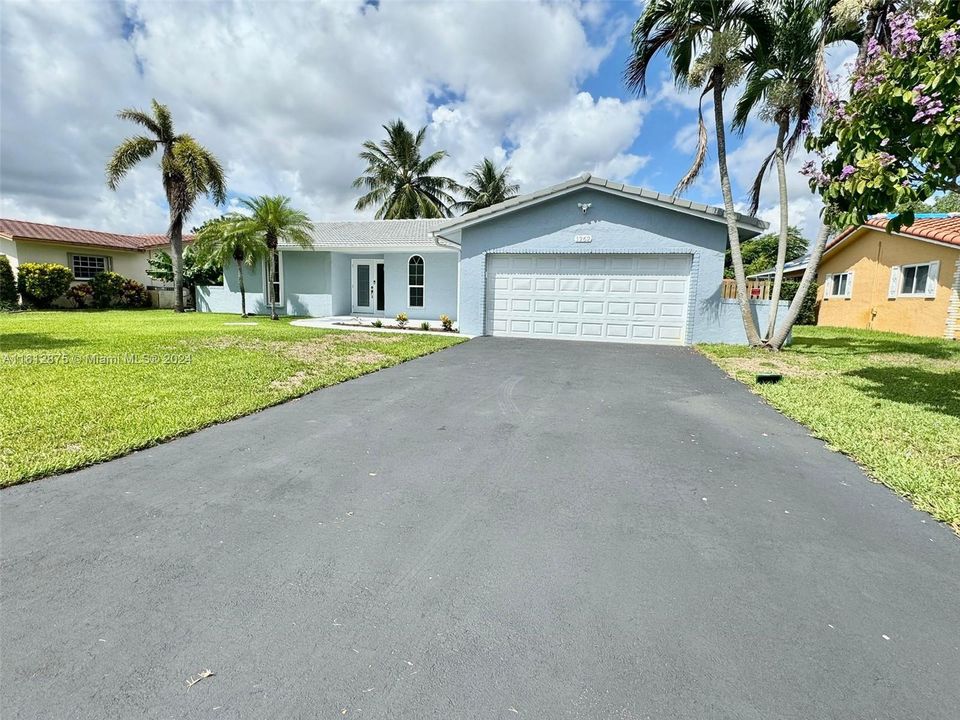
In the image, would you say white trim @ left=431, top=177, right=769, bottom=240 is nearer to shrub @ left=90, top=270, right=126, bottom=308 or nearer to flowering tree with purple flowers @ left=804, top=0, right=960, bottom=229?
flowering tree with purple flowers @ left=804, top=0, right=960, bottom=229

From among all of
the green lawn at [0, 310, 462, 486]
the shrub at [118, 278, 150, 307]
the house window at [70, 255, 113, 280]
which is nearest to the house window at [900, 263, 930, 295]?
the green lawn at [0, 310, 462, 486]

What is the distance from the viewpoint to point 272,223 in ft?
50.7

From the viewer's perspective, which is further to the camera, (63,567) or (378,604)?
(63,567)

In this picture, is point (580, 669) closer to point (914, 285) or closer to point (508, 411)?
point (508, 411)

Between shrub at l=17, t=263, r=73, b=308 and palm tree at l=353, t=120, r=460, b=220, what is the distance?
17.5m

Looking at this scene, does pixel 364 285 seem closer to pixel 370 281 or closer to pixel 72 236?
pixel 370 281

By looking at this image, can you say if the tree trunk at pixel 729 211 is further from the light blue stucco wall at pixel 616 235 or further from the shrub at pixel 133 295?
the shrub at pixel 133 295

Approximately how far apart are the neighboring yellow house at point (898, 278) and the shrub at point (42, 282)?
96.8 ft

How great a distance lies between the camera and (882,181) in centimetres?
481

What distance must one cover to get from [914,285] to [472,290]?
14.7 m

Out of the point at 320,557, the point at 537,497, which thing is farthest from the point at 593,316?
the point at 320,557

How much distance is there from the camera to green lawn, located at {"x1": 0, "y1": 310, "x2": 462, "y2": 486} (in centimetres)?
424

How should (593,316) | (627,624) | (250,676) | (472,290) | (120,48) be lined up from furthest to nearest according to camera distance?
(472,290)
(593,316)
(120,48)
(627,624)
(250,676)

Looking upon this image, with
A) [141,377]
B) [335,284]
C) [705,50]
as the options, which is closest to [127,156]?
[335,284]
